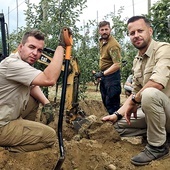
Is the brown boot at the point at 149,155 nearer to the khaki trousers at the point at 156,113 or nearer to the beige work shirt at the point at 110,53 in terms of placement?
the khaki trousers at the point at 156,113

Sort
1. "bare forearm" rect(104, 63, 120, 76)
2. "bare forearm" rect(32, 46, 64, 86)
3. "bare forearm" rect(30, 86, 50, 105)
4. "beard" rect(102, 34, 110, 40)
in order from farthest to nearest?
"beard" rect(102, 34, 110, 40) < "bare forearm" rect(104, 63, 120, 76) < "bare forearm" rect(30, 86, 50, 105) < "bare forearm" rect(32, 46, 64, 86)

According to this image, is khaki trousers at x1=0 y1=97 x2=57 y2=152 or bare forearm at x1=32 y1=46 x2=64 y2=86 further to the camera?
khaki trousers at x1=0 y1=97 x2=57 y2=152

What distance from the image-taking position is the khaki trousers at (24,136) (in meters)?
3.02

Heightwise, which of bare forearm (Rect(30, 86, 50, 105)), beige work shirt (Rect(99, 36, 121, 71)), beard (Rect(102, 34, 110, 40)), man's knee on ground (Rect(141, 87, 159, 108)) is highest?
beard (Rect(102, 34, 110, 40))

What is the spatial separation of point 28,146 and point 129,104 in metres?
1.13

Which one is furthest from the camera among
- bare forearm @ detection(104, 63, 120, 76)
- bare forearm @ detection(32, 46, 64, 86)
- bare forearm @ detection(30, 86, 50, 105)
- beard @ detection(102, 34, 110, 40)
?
beard @ detection(102, 34, 110, 40)

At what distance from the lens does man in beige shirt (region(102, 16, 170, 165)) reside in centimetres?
300

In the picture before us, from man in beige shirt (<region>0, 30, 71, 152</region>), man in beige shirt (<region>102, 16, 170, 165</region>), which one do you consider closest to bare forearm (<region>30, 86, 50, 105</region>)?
man in beige shirt (<region>0, 30, 71, 152</region>)

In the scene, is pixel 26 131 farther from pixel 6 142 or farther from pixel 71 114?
pixel 71 114

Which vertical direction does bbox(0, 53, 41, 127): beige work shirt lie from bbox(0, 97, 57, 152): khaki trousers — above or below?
above

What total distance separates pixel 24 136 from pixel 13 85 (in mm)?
529

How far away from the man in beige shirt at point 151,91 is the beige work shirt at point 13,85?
3.57ft

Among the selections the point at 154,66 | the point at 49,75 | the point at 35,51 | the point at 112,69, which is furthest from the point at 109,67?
the point at 49,75

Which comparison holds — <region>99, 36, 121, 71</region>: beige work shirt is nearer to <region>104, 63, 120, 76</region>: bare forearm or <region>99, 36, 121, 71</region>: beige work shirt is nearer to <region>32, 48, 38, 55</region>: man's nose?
<region>104, 63, 120, 76</region>: bare forearm
